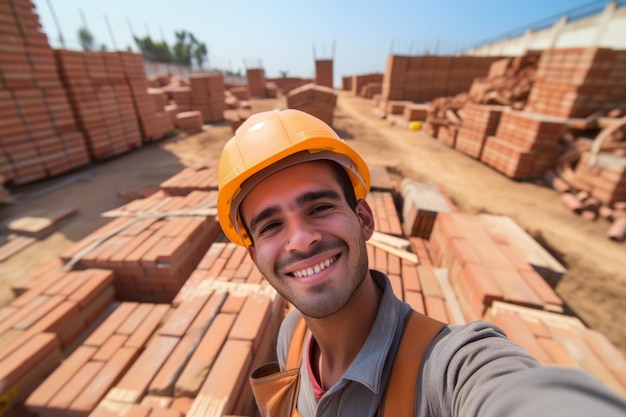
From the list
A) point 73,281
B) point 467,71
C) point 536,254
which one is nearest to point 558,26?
point 467,71

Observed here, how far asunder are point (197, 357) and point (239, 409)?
0.51m

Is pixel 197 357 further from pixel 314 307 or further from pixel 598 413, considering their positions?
pixel 598 413

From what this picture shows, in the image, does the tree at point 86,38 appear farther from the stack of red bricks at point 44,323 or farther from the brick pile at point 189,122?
the stack of red bricks at point 44,323

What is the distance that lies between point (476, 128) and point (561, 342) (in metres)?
9.47

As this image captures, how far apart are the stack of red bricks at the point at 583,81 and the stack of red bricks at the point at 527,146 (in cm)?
130

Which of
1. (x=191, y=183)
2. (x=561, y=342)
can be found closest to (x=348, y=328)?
(x=561, y=342)

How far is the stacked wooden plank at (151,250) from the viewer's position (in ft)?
11.0

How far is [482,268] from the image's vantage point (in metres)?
2.79

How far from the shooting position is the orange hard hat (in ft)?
3.84

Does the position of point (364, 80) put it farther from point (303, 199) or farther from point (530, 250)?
point (303, 199)

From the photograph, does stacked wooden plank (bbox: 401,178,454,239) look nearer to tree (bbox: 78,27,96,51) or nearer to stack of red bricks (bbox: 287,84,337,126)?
stack of red bricks (bbox: 287,84,337,126)

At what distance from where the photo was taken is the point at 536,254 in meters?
3.40

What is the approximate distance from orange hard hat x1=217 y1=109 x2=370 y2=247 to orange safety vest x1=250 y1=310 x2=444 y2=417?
2.41ft

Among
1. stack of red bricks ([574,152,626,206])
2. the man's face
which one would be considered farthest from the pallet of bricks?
stack of red bricks ([574,152,626,206])
